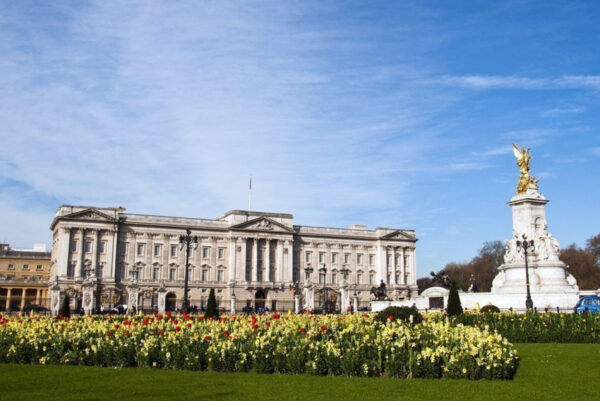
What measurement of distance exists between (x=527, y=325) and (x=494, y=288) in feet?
73.6

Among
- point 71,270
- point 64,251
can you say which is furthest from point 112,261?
point 64,251

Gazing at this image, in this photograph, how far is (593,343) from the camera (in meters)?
20.7

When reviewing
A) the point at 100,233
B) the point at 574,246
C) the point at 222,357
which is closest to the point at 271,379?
the point at 222,357

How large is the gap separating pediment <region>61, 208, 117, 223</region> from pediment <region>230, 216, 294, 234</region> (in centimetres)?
1833

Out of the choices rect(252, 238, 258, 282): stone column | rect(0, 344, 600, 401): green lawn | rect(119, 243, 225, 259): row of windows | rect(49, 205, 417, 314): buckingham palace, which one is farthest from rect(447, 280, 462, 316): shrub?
rect(119, 243, 225, 259): row of windows

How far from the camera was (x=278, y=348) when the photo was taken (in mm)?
14500

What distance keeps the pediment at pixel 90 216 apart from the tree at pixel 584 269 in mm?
66016

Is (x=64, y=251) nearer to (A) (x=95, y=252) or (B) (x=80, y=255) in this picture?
(B) (x=80, y=255)

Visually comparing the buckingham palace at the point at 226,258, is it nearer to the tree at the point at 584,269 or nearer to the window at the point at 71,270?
the window at the point at 71,270

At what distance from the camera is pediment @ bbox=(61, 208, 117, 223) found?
8350cm

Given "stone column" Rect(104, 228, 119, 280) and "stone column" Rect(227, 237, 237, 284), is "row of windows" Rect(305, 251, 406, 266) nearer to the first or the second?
"stone column" Rect(227, 237, 237, 284)

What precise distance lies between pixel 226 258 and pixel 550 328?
75.3 m

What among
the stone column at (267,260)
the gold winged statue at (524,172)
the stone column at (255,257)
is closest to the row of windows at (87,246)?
the stone column at (255,257)

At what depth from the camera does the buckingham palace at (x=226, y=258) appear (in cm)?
8344
